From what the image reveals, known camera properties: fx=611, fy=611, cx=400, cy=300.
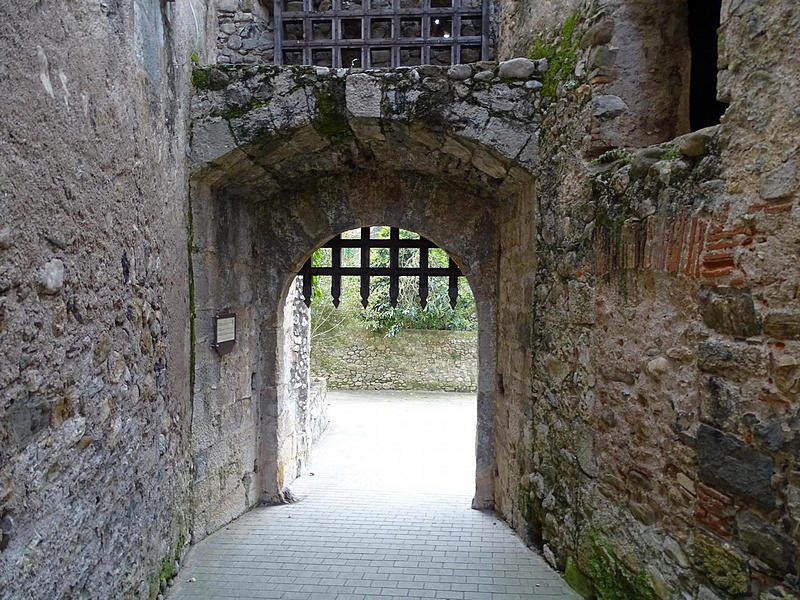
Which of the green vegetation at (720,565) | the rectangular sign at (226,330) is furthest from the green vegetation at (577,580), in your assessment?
the rectangular sign at (226,330)

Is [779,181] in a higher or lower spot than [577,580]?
higher

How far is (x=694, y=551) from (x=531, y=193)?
203 centimetres

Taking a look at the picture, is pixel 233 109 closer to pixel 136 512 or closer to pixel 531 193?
pixel 531 193

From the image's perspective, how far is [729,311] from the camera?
1829 mm

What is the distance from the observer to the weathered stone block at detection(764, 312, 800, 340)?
1613 mm

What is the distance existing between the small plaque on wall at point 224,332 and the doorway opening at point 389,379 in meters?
1.21

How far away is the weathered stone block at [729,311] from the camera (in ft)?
5.75

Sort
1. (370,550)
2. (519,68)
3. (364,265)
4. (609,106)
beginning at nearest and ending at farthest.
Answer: (609,106) → (519,68) → (370,550) → (364,265)

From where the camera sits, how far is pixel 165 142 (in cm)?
292

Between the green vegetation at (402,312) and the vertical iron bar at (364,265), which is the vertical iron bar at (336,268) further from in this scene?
the green vegetation at (402,312)

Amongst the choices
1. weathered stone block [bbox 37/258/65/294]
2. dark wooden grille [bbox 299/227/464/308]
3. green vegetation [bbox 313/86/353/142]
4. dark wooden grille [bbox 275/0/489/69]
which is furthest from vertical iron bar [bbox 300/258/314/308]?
weathered stone block [bbox 37/258/65/294]

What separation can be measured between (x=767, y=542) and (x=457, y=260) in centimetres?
299

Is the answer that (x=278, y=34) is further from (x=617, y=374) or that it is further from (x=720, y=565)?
(x=720, y=565)

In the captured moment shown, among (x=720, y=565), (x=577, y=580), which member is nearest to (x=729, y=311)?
(x=720, y=565)
